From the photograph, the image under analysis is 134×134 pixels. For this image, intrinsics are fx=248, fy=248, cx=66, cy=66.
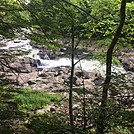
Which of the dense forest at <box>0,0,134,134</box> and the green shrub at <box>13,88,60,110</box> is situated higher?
the dense forest at <box>0,0,134,134</box>

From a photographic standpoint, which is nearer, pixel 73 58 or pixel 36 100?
pixel 73 58

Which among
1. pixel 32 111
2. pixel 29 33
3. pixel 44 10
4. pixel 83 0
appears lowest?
pixel 32 111

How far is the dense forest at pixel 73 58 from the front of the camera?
358cm

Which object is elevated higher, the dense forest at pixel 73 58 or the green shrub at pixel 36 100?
the dense forest at pixel 73 58

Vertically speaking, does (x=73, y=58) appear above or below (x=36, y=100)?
above

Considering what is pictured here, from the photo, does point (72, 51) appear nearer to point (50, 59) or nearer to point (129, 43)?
point (129, 43)

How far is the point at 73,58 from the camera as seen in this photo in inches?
261

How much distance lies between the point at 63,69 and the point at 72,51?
989 centimetres

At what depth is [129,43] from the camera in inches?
249

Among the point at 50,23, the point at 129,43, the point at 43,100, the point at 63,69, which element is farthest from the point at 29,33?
the point at 63,69

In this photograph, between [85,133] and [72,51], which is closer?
[85,133]

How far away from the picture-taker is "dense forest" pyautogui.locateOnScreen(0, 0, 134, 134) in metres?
3.58

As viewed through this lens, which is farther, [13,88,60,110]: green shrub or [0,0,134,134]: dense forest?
[13,88,60,110]: green shrub

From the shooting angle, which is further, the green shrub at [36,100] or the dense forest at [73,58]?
the green shrub at [36,100]
